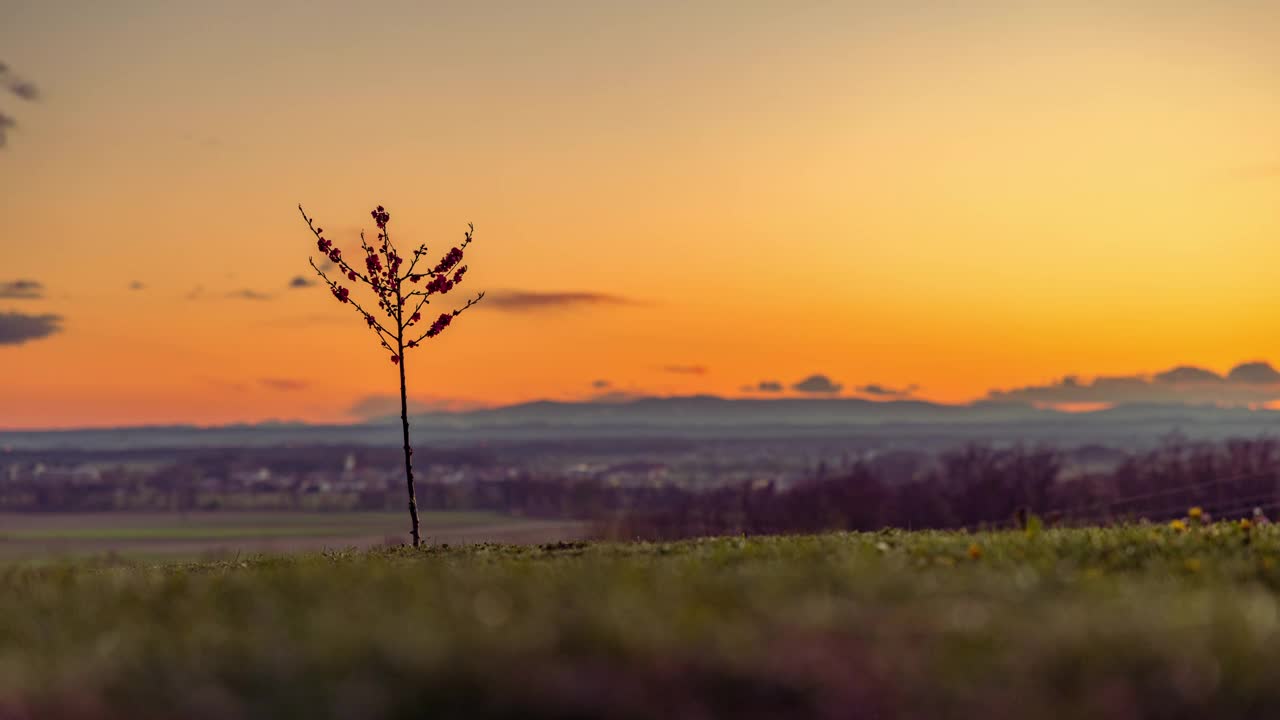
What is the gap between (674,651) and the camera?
7.67 meters

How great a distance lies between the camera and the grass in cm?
728

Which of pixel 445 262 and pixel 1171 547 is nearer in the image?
pixel 1171 547

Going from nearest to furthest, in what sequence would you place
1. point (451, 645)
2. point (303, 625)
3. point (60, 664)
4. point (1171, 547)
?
point (451, 645) < point (60, 664) < point (303, 625) < point (1171, 547)

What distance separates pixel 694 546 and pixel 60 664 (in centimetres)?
1074

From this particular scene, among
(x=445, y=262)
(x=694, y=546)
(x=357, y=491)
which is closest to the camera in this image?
(x=694, y=546)

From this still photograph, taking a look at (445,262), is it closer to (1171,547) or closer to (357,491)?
(1171,547)

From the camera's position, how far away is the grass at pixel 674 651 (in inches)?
287

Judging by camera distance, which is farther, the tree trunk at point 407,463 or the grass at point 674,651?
the tree trunk at point 407,463

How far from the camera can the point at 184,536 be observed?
102312mm

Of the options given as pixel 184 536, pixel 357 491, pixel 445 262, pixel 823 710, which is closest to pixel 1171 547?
pixel 823 710

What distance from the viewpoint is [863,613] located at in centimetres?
846

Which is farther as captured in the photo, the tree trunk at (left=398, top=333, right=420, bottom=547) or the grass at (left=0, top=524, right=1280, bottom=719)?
the tree trunk at (left=398, top=333, right=420, bottom=547)

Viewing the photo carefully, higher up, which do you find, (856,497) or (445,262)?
(445,262)

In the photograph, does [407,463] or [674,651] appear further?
[407,463]
